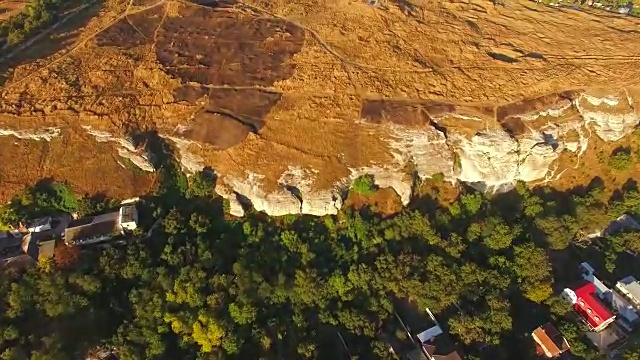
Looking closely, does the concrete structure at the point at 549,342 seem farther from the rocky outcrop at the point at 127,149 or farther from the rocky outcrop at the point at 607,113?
the rocky outcrop at the point at 127,149

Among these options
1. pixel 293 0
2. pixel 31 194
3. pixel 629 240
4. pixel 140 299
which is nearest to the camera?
pixel 140 299

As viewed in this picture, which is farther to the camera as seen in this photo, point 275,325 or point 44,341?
point 275,325

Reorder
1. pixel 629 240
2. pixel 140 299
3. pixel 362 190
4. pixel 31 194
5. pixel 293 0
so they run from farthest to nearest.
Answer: pixel 293 0, pixel 629 240, pixel 362 190, pixel 31 194, pixel 140 299

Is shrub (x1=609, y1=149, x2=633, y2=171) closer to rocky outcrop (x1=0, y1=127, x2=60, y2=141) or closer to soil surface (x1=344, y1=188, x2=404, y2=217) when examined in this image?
soil surface (x1=344, y1=188, x2=404, y2=217)

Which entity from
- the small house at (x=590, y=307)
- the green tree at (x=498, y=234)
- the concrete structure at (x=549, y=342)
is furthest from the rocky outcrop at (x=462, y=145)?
the concrete structure at (x=549, y=342)

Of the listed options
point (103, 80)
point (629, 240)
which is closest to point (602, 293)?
point (629, 240)

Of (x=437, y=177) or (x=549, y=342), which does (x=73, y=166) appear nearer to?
(x=437, y=177)

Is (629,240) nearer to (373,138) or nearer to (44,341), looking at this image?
(373,138)
